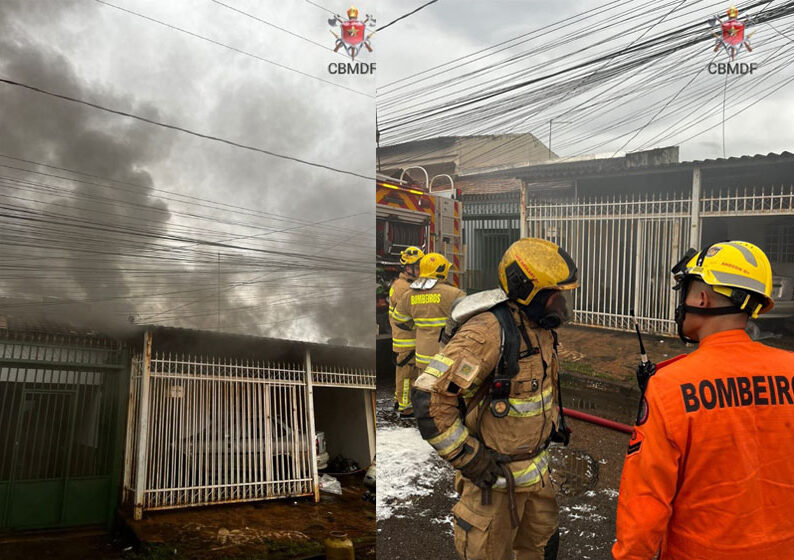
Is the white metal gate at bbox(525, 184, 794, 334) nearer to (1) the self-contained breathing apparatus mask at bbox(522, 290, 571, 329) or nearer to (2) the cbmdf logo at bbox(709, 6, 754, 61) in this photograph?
(2) the cbmdf logo at bbox(709, 6, 754, 61)

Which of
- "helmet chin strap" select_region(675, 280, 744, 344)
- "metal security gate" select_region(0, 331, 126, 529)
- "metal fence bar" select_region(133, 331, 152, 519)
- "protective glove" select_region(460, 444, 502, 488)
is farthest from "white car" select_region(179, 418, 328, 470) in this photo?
"helmet chin strap" select_region(675, 280, 744, 344)

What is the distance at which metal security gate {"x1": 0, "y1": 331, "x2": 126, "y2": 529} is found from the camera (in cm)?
177

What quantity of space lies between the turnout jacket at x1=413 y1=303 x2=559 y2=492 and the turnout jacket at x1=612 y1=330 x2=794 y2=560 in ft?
1.90

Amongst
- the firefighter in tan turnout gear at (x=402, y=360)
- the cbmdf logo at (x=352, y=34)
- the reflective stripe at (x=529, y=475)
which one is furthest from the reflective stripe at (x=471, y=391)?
the firefighter in tan turnout gear at (x=402, y=360)

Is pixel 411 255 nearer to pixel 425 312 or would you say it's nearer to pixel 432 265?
pixel 432 265

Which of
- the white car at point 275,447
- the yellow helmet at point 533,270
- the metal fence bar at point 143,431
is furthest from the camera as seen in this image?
the yellow helmet at point 533,270

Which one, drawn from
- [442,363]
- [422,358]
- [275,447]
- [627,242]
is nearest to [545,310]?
[442,363]

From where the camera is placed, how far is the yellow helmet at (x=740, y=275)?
1623 millimetres

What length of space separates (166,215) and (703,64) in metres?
3.05

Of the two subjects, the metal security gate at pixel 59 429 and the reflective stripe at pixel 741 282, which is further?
the metal security gate at pixel 59 429

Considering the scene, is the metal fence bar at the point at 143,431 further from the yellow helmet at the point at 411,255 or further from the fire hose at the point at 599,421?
the fire hose at the point at 599,421

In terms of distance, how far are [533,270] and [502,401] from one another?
20.1 inches

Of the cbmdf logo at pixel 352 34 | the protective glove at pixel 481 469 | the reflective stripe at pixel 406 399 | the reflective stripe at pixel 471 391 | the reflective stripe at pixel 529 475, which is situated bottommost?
the reflective stripe at pixel 406 399

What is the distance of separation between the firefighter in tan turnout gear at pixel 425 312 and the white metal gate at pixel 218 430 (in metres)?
2.17
